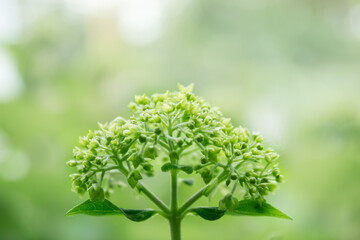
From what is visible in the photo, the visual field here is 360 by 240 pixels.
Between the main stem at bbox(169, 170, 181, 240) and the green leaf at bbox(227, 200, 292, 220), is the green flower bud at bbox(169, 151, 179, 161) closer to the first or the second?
the main stem at bbox(169, 170, 181, 240)

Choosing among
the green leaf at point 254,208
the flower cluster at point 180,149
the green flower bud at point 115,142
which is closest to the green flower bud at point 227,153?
the flower cluster at point 180,149

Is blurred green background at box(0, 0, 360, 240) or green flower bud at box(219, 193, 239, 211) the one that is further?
blurred green background at box(0, 0, 360, 240)

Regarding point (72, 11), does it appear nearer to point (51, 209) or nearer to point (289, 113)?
point (289, 113)

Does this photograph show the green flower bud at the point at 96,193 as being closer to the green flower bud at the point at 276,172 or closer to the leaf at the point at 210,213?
the leaf at the point at 210,213

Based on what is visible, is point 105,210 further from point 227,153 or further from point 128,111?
point 128,111

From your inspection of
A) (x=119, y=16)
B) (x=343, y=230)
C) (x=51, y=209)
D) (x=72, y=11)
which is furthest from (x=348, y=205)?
(x=72, y=11)

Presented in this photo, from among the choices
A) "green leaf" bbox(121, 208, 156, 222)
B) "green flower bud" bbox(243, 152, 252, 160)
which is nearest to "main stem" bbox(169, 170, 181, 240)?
A: "green leaf" bbox(121, 208, 156, 222)
